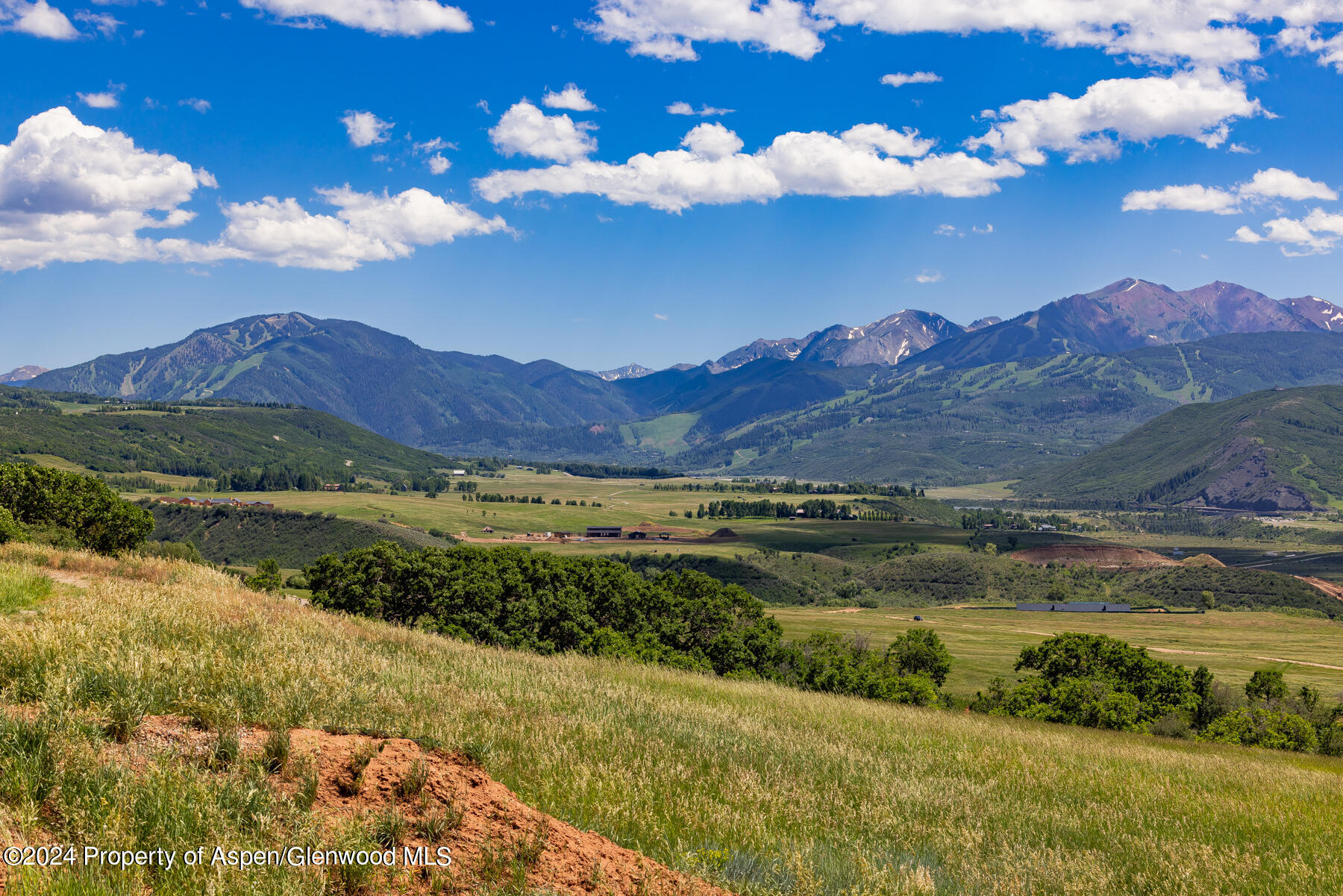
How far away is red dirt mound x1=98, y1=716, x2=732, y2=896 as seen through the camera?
6930 millimetres

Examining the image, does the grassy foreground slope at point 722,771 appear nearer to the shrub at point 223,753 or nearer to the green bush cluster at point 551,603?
the shrub at point 223,753

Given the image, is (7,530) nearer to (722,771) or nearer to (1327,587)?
(722,771)

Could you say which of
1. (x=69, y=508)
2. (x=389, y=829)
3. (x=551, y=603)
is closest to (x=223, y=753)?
(x=389, y=829)

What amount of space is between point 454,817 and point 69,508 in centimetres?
8075

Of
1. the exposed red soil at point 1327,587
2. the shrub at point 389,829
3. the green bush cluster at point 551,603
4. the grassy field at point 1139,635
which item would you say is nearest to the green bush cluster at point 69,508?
the green bush cluster at point 551,603

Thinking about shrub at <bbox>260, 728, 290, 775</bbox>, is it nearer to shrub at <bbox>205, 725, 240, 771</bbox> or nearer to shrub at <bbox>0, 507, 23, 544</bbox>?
shrub at <bbox>205, 725, 240, 771</bbox>

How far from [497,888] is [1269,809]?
14090 millimetres

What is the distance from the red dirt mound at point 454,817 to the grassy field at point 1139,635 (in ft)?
273

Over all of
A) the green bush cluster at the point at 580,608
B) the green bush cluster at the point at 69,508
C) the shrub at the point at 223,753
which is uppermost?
the shrub at the point at 223,753

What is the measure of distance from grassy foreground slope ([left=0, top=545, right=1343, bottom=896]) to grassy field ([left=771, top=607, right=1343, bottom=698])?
73.7 m

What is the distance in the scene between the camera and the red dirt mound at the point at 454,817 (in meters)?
6.93

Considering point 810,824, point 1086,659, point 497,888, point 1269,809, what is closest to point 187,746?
point 497,888

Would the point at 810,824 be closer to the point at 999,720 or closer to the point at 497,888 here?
the point at 497,888

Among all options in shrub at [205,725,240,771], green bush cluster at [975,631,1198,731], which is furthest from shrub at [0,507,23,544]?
green bush cluster at [975,631,1198,731]
